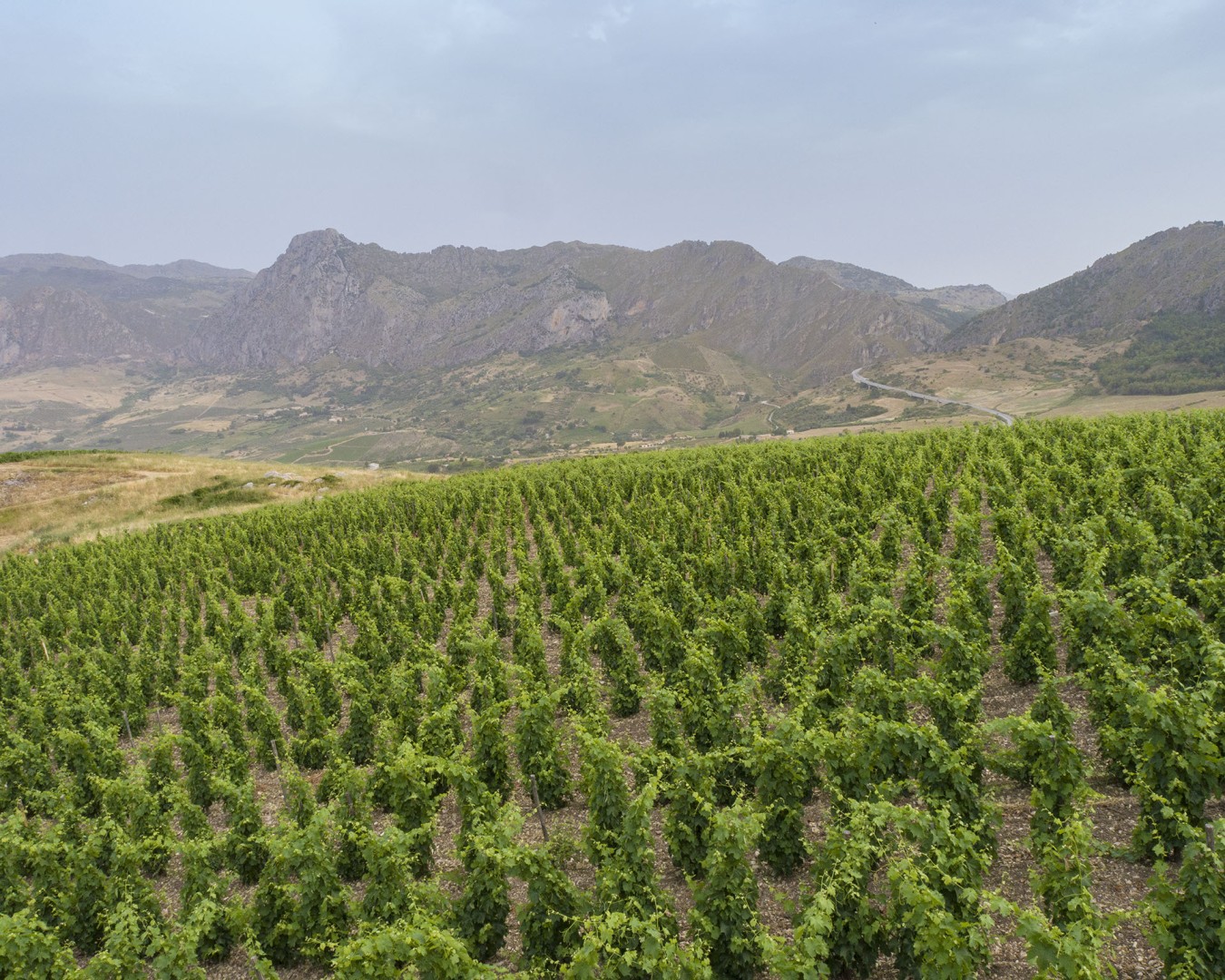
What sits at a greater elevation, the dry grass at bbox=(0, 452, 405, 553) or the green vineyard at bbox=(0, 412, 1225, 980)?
the dry grass at bbox=(0, 452, 405, 553)

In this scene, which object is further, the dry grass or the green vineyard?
the dry grass

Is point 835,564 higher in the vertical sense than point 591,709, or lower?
higher

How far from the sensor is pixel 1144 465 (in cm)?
2012

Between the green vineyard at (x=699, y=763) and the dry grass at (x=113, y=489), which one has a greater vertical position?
the dry grass at (x=113, y=489)

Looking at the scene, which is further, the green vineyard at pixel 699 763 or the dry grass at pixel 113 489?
the dry grass at pixel 113 489

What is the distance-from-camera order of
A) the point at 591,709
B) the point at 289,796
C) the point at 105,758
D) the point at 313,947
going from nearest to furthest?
the point at 313,947, the point at 289,796, the point at 591,709, the point at 105,758

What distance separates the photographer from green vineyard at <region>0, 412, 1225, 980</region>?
24.9 feet

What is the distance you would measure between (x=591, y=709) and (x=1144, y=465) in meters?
18.8

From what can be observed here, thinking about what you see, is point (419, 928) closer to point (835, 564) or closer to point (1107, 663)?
point (1107, 663)

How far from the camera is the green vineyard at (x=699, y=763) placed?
7578 mm

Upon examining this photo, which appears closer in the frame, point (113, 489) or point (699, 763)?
point (699, 763)

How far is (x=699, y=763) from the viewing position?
9750 mm

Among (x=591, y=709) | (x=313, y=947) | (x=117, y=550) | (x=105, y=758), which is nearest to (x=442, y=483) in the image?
(x=117, y=550)

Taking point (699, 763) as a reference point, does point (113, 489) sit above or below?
above
